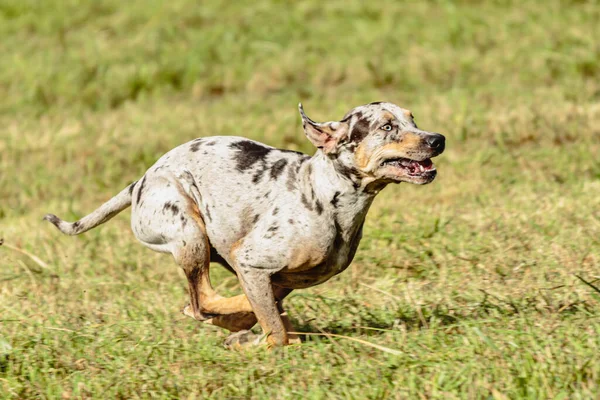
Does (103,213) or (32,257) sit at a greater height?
(103,213)

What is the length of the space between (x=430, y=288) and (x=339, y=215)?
1.24 m

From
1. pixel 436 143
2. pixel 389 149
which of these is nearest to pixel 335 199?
pixel 389 149

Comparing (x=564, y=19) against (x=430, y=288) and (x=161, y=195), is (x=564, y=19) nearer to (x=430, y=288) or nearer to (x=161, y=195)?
(x=430, y=288)

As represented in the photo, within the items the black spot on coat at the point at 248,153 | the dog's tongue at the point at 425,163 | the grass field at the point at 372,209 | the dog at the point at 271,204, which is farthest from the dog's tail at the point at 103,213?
the dog's tongue at the point at 425,163

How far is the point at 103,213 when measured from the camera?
5805 mm

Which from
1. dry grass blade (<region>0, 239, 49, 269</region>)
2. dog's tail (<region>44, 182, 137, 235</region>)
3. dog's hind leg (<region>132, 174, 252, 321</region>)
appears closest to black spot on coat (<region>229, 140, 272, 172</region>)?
dog's hind leg (<region>132, 174, 252, 321</region>)

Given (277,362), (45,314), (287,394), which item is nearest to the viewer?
(287,394)

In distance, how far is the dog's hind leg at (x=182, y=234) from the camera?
17.2 ft

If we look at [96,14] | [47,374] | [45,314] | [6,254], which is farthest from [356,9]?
[47,374]

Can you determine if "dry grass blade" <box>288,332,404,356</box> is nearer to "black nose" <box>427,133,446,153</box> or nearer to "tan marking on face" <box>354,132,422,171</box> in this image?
"tan marking on face" <box>354,132,422,171</box>

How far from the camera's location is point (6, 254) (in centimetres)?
723

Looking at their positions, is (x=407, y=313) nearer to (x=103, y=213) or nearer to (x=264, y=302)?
(x=264, y=302)

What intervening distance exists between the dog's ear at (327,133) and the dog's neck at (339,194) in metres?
0.08

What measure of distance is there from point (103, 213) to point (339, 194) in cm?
153
